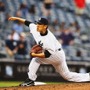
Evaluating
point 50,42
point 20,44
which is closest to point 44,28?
point 50,42

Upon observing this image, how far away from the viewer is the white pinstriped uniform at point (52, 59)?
7.45 meters

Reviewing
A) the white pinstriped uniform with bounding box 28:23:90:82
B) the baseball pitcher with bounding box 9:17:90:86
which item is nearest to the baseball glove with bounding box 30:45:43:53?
the baseball pitcher with bounding box 9:17:90:86

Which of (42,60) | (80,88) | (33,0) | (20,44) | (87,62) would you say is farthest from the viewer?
(33,0)

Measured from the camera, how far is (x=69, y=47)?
1483 centimetres

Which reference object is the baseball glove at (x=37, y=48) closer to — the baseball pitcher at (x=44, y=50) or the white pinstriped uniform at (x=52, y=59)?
the baseball pitcher at (x=44, y=50)

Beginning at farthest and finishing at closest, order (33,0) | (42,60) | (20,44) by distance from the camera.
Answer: (33,0), (20,44), (42,60)

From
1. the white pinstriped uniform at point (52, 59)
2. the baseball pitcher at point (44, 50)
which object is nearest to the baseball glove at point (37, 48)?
the baseball pitcher at point (44, 50)

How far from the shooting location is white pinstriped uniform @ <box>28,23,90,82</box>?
745cm

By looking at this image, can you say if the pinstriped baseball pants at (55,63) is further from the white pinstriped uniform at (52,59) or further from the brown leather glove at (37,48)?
the brown leather glove at (37,48)

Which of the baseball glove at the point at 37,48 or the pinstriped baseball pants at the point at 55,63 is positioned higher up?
the baseball glove at the point at 37,48

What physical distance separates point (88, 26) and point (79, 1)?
1594 millimetres

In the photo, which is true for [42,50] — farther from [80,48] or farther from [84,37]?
[84,37]

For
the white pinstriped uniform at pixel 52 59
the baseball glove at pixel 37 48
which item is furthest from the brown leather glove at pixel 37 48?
the white pinstriped uniform at pixel 52 59

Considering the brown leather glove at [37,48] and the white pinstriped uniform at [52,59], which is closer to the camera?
the white pinstriped uniform at [52,59]
